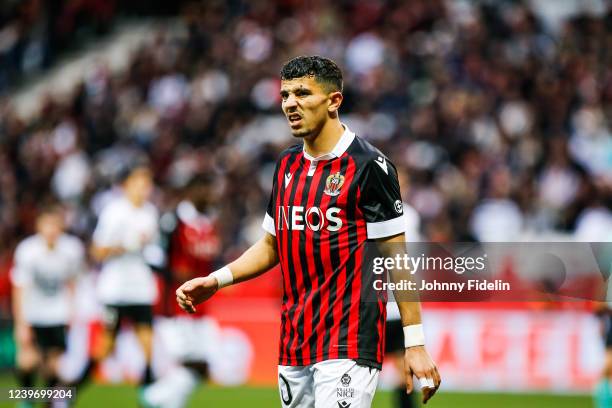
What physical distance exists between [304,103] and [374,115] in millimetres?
10799

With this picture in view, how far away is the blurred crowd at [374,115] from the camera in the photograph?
44.9 feet

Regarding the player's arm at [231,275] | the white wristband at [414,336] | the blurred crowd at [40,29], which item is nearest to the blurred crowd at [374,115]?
the blurred crowd at [40,29]

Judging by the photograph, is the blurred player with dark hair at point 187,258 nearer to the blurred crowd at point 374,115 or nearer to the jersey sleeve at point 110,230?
the jersey sleeve at point 110,230

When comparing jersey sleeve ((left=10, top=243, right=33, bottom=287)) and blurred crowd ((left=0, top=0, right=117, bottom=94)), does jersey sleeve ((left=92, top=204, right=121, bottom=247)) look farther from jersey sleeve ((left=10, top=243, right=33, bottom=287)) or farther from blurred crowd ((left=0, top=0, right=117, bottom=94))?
blurred crowd ((left=0, top=0, right=117, bottom=94))

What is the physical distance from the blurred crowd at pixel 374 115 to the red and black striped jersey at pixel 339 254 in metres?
7.62

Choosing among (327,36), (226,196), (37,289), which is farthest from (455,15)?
(37,289)

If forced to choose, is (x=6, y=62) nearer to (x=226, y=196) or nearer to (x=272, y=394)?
(x=226, y=196)

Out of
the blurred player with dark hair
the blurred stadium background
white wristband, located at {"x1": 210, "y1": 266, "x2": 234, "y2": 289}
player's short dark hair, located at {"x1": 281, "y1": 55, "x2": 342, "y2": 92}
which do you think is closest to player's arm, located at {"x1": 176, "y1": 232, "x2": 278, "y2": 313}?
white wristband, located at {"x1": 210, "y1": 266, "x2": 234, "y2": 289}

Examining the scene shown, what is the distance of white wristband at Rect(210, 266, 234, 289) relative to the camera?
464cm

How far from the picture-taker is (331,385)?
4387mm

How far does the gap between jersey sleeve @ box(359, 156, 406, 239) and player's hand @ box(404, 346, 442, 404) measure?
0.51 m

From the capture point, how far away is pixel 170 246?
8.77 meters

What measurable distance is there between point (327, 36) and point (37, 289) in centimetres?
861

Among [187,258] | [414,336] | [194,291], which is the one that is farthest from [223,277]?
[187,258]
